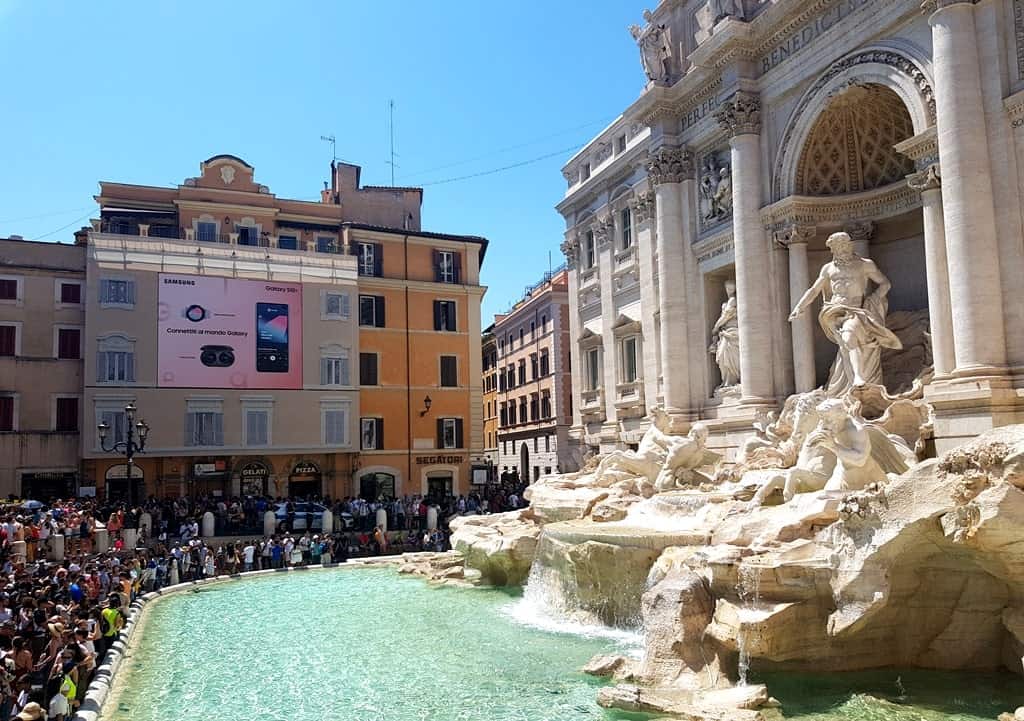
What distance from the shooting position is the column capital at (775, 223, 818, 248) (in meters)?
20.3

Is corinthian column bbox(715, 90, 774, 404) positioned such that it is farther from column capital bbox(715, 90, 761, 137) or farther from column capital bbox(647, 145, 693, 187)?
column capital bbox(647, 145, 693, 187)

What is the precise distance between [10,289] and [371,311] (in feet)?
44.0

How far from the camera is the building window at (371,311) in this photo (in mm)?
37000

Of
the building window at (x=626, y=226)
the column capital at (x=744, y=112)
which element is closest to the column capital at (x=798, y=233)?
the column capital at (x=744, y=112)

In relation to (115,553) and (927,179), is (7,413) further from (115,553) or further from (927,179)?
(927,179)

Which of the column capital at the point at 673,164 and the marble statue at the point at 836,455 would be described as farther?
the column capital at the point at 673,164

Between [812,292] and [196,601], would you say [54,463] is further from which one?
[812,292]

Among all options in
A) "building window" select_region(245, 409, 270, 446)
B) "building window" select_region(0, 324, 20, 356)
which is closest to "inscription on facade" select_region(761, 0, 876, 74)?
"building window" select_region(245, 409, 270, 446)

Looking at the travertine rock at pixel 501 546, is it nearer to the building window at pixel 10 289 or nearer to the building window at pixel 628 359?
the building window at pixel 628 359

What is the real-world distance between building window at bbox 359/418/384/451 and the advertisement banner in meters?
3.39

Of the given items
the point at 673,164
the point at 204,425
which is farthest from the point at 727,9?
the point at 204,425

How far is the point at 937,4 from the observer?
15422 mm

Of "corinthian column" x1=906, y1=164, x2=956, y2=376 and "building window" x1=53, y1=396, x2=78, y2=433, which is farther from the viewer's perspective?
"building window" x1=53, y1=396, x2=78, y2=433

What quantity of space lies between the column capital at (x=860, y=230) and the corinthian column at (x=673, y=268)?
16.5 feet
